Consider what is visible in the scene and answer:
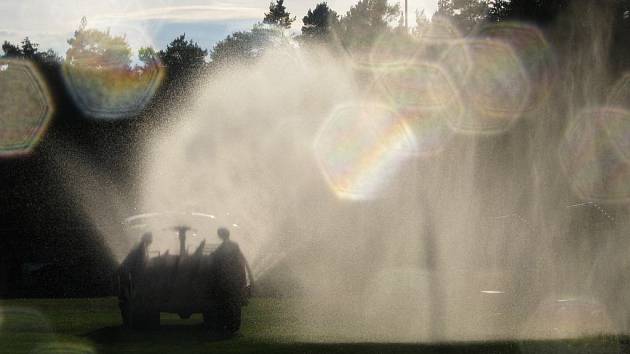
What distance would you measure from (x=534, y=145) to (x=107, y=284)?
1377 cm

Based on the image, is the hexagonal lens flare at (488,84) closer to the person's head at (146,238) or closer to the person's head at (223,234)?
the person's head at (223,234)

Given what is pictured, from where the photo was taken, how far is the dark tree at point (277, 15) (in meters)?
132

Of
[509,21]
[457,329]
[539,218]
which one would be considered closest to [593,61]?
[539,218]

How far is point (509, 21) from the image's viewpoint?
47594mm

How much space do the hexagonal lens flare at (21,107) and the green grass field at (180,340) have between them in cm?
2039

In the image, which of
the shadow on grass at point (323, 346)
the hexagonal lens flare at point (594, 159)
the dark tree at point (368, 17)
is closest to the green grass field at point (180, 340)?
the shadow on grass at point (323, 346)

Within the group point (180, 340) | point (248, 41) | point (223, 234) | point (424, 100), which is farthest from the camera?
point (248, 41)

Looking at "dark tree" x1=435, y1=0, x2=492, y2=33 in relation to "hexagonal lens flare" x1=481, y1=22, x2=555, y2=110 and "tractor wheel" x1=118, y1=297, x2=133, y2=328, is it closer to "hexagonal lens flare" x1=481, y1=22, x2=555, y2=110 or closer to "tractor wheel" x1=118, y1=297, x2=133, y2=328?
"hexagonal lens flare" x1=481, y1=22, x2=555, y2=110

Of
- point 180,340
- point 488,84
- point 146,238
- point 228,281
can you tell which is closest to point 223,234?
point 228,281

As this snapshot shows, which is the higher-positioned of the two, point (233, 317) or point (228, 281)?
point (228, 281)

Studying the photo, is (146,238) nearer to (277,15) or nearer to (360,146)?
(360,146)

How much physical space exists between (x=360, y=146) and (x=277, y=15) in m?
89.9

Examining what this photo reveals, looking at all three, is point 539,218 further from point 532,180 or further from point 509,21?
point 509,21

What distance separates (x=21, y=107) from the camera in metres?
42.4
